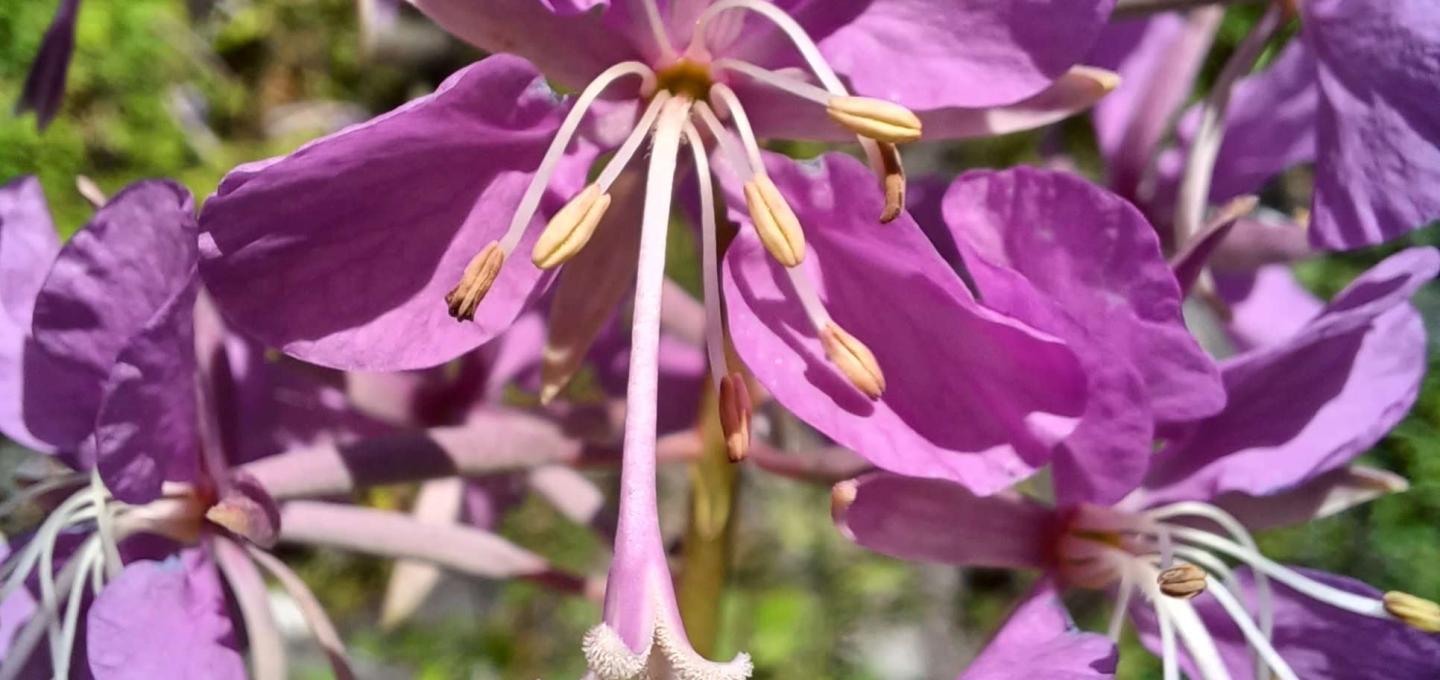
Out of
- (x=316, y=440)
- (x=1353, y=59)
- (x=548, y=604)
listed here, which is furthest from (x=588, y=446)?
(x=548, y=604)

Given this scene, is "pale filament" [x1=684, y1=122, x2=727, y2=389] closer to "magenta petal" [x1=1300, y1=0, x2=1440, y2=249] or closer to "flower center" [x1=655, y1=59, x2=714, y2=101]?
"flower center" [x1=655, y1=59, x2=714, y2=101]

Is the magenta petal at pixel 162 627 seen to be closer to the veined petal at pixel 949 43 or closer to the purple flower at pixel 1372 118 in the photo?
the veined petal at pixel 949 43

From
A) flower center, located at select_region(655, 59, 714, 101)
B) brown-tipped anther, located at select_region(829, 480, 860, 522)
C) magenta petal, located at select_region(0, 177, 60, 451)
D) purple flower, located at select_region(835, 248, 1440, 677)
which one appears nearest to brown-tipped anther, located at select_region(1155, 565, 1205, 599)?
purple flower, located at select_region(835, 248, 1440, 677)

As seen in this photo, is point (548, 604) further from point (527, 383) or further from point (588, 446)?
point (588, 446)

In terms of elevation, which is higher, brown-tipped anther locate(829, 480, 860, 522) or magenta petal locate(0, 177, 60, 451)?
magenta petal locate(0, 177, 60, 451)

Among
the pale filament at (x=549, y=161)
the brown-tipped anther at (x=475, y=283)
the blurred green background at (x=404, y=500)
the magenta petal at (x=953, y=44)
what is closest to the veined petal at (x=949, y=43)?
the magenta petal at (x=953, y=44)

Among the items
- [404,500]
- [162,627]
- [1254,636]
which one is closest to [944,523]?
[1254,636]
